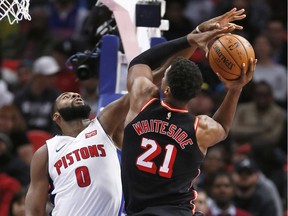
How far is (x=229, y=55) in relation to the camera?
6.59m

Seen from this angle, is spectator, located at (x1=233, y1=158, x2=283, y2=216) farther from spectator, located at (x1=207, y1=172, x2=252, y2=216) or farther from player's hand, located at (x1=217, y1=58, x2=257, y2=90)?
player's hand, located at (x1=217, y1=58, x2=257, y2=90)

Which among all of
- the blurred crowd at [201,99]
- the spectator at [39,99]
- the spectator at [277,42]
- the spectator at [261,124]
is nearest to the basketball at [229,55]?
the blurred crowd at [201,99]

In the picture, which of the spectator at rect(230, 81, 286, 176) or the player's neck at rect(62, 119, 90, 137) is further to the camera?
the spectator at rect(230, 81, 286, 176)

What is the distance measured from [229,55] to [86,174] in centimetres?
139

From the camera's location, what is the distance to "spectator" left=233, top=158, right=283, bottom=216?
36.8 feet

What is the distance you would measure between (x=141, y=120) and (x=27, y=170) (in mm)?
5230

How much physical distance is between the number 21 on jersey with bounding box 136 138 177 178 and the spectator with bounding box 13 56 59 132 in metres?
6.43

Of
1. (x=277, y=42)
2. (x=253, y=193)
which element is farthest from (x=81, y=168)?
(x=277, y=42)

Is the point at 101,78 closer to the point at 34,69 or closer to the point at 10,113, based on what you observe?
the point at 10,113

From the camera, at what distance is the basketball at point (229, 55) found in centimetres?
657

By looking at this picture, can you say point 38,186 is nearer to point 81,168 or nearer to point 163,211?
point 81,168

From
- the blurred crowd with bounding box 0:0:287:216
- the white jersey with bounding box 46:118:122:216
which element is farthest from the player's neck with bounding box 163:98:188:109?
the blurred crowd with bounding box 0:0:287:216

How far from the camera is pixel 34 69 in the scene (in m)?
13.5

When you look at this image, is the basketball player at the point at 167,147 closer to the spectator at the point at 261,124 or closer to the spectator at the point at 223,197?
the spectator at the point at 223,197
